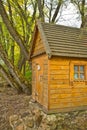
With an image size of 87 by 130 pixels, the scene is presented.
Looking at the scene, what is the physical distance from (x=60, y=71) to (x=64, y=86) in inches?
26.1

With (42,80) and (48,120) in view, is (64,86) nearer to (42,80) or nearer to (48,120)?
(42,80)

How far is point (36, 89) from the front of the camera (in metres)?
9.27

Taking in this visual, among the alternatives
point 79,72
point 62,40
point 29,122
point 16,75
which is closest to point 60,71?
point 79,72

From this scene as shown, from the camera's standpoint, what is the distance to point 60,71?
7855 millimetres

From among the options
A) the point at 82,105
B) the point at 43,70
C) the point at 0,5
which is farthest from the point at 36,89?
the point at 0,5

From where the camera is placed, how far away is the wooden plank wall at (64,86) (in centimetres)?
771

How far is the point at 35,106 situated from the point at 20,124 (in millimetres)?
1132

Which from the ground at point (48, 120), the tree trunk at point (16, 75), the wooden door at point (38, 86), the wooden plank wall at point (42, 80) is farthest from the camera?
the tree trunk at point (16, 75)

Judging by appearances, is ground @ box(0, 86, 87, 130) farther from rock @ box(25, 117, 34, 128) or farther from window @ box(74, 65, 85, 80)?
window @ box(74, 65, 85, 80)

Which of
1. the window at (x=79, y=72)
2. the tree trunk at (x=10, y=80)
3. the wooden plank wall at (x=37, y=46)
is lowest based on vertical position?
the tree trunk at (x=10, y=80)

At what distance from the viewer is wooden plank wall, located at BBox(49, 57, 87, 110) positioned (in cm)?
771

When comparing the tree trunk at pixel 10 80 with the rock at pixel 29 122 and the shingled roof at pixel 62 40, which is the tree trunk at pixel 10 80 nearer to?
the rock at pixel 29 122

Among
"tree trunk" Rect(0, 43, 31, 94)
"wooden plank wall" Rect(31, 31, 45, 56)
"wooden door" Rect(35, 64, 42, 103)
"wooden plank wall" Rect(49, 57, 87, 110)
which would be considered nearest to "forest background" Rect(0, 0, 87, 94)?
"tree trunk" Rect(0, 43, 31, 94)

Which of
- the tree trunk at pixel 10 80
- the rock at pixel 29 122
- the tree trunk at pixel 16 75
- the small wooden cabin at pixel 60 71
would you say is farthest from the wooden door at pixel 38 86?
the tree trunk at pixel 10 80
